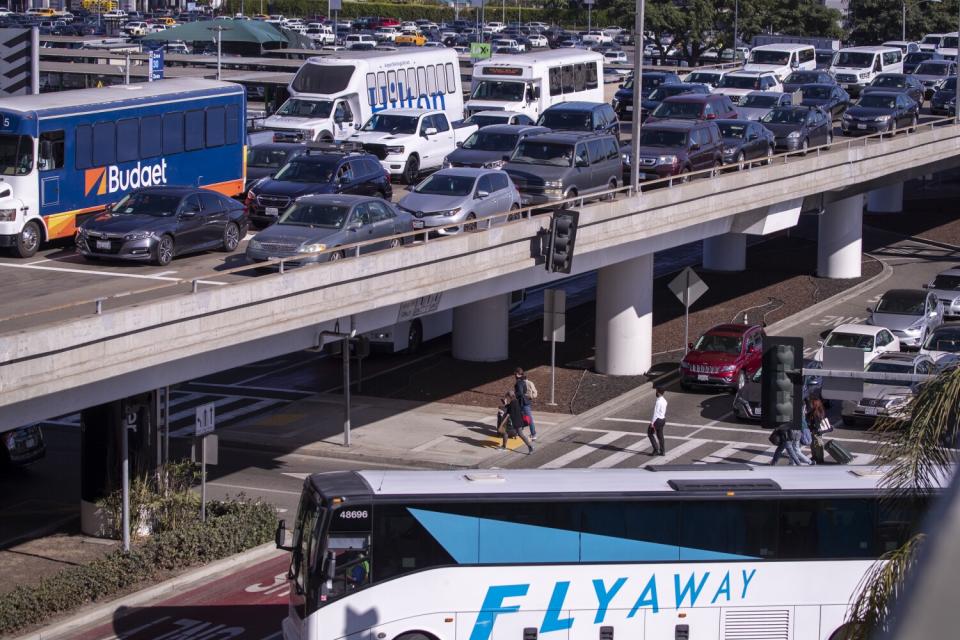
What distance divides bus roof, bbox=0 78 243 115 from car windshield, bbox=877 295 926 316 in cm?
1881

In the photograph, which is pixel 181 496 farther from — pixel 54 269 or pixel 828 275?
pixel 828 275

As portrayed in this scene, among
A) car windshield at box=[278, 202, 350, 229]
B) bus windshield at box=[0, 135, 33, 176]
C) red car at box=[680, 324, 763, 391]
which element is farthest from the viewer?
red car at box=[680, 324, 763, 391]

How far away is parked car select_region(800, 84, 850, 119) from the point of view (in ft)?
181

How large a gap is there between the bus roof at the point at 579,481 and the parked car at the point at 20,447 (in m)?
12.8

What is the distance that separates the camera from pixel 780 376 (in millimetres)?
15148

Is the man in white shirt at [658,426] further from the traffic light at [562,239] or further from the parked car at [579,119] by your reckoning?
the parked car at [579,119]

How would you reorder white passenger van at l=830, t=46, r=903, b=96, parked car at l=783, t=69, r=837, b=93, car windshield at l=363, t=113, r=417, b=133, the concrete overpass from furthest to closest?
A: white passenger van at l=830, t=46, r=903, b=96 → parked car at l=783, t=69, r=837, b=93 → car windshield at l=363, t=113, r=417, b=133 → the concrete overpass

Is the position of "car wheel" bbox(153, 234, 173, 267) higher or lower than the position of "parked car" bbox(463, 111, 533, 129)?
lower

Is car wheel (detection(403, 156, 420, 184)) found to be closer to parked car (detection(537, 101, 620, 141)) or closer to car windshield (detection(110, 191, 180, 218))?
parked car (detection(537, 101, 620, 141))

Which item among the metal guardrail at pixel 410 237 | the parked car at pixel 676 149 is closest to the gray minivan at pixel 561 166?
the metal guardrail at pixel 410 237

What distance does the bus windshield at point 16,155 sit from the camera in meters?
26.9

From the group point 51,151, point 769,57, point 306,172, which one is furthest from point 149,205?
point 769,57

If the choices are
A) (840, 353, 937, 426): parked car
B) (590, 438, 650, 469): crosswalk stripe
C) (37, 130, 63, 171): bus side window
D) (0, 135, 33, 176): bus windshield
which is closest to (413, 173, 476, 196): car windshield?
(590, 438, 650, 469): crosswalk stripe

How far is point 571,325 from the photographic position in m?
41.1
